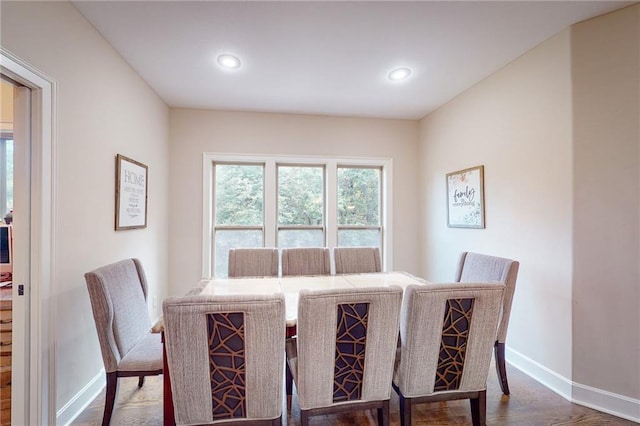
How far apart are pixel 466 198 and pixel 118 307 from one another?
316 centimetres

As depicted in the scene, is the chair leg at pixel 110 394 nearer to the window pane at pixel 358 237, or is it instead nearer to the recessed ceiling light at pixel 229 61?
the recessed ceiling light at pixel 229 61

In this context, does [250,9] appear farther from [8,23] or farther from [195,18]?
[8,23]

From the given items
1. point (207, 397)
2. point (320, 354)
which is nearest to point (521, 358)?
point (320, 354)

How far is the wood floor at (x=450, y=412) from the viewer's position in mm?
1891

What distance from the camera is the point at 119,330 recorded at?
5.78ft

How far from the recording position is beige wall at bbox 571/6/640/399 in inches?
74.4

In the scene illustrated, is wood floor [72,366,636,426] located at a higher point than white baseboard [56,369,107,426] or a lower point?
lower

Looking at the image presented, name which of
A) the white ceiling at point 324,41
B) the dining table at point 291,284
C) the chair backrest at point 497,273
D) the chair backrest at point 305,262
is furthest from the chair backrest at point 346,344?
the white ceiling at point 324,41

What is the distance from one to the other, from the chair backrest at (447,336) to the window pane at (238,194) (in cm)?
266

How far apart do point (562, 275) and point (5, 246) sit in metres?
3.88

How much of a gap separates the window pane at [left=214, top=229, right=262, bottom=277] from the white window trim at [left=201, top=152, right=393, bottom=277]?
9cm

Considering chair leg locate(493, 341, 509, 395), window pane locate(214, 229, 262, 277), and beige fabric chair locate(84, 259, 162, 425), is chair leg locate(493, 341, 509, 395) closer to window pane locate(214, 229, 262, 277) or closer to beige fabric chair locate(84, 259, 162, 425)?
beige fabric chair locate(84, 259, 162, 425)

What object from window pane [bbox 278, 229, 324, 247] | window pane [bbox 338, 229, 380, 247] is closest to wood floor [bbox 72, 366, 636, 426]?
window pane [bbox 278, 229, 324, 247]

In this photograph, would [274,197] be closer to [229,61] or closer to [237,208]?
[237,208]
